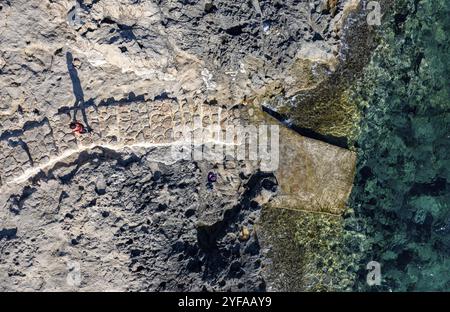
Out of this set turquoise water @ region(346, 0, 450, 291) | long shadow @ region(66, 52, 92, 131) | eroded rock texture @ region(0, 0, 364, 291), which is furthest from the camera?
turquoise water @ region(346, 0, 450, 291)

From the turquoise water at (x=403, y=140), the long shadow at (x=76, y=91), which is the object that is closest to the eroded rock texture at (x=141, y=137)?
the long shadow at (x=76, y=91)

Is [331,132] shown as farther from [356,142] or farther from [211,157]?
[211,157]

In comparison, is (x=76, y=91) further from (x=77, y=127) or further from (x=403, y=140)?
(x=403, y=140)

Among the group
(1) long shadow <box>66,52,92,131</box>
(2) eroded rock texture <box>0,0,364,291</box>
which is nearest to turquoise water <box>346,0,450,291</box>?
(2) eroded rock texture <box>0,0,364,291</box>

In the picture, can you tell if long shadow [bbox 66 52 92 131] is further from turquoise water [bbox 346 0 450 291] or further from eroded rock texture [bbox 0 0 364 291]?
turquoise water [bbox 346 0 450 291]

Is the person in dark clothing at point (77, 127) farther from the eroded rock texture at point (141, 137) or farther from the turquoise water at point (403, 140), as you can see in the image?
the turquoise water at point (403, 140)
